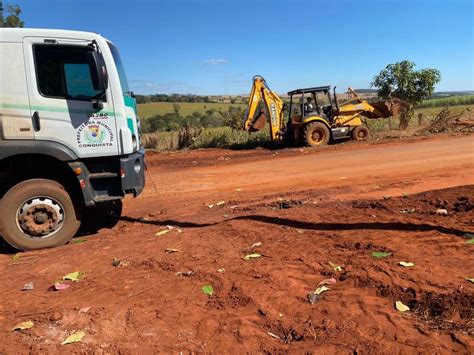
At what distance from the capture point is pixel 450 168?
11109mm

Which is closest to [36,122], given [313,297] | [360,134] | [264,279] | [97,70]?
[97,70]

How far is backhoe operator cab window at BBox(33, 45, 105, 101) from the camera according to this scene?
19.1 feet

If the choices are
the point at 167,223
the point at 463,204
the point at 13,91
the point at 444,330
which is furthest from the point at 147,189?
the point at 444,330

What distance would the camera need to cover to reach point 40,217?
19.8ft

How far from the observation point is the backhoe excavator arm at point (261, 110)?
18188mm

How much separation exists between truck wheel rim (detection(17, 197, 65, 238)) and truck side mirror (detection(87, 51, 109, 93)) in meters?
1.70

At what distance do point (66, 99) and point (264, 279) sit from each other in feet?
11.8

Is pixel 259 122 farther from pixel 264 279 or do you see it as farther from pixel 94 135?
pixel 264 279

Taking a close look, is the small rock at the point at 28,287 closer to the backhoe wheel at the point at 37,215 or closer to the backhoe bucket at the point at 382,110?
the backhoe wheel at the point at 37,215

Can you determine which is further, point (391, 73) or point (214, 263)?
point (391, 73)

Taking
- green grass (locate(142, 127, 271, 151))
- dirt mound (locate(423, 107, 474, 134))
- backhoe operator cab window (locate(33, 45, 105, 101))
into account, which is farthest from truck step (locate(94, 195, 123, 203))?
dirt mound (locate(423, 107, 474, 134))

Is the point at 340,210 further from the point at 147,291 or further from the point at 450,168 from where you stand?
the point at 450,168

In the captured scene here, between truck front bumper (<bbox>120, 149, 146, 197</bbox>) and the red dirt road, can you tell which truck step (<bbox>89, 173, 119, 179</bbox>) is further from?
the red dirt road

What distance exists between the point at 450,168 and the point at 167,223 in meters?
7.64
